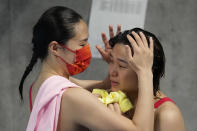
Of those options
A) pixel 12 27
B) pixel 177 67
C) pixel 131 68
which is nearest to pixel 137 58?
pixel 131 68

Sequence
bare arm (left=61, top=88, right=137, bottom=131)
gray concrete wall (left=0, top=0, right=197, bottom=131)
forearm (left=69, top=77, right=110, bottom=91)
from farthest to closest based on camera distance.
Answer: gray concrete wall (left=0, top=0, right=197, bottom=131) < forearm (left=69, top=77, right=110, bottom=91) < bare arm (left=61, top=88, right=137, bottom=131)

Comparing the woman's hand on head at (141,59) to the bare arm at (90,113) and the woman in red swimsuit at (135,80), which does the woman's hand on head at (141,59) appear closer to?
the woman in red swimsuit at (135,80)

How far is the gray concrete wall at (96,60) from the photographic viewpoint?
229 cm

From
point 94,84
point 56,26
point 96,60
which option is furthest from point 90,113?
point 96,60

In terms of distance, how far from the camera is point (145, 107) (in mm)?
1123

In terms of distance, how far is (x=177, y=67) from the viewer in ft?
7.84

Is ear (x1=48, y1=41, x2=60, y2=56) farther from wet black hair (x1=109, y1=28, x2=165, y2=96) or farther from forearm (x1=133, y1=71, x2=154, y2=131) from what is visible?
forearm (x1=133, y1=71, x2=154, y2=131)

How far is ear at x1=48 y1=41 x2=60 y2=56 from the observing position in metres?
1.30

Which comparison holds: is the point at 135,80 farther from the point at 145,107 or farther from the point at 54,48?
the point at 54,48

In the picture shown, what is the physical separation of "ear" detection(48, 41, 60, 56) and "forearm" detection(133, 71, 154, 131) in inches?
16.6

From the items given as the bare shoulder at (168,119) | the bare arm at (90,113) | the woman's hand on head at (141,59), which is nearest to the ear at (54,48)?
the bare arm at (90,113)

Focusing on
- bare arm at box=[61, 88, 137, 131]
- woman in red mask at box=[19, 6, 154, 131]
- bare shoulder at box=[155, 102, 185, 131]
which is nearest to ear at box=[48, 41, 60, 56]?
woman in red mask at box=[19, 6, 154, 131]

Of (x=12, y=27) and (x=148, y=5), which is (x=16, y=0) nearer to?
(x=12, y=27)

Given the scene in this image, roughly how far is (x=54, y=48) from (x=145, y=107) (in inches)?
20.2
